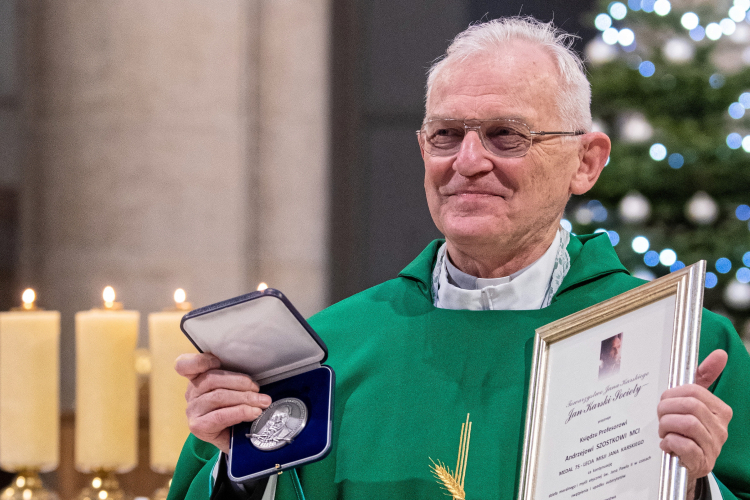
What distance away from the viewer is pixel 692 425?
4.33 ft

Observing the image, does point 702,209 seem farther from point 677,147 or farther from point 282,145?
point 282,145

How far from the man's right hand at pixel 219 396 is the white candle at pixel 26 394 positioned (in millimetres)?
970

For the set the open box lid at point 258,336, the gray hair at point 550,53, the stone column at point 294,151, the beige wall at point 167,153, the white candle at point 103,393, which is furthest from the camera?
the stone column at point 294,151

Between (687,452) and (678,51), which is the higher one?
(678,51)

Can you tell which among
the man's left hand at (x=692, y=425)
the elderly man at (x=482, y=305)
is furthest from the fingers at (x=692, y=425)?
the elderly man at (x=482, y=305)

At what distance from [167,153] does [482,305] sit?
238 centimetres

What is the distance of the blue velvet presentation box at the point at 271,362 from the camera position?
1.53 metres

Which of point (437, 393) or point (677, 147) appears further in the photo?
point (677, 147)

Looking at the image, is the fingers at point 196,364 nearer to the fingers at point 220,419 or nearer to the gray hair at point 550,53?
the fingers at point 220,419

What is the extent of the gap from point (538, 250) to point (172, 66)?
2515 millimetres

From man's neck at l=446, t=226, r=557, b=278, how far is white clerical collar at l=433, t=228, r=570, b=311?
0.02m

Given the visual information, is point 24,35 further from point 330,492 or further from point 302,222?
point 330,492

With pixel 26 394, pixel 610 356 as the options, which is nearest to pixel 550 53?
pixel 610 356

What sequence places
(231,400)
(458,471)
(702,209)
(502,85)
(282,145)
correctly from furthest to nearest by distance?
(702,209), (282,145), (502,85), (458,471), (231,400)
